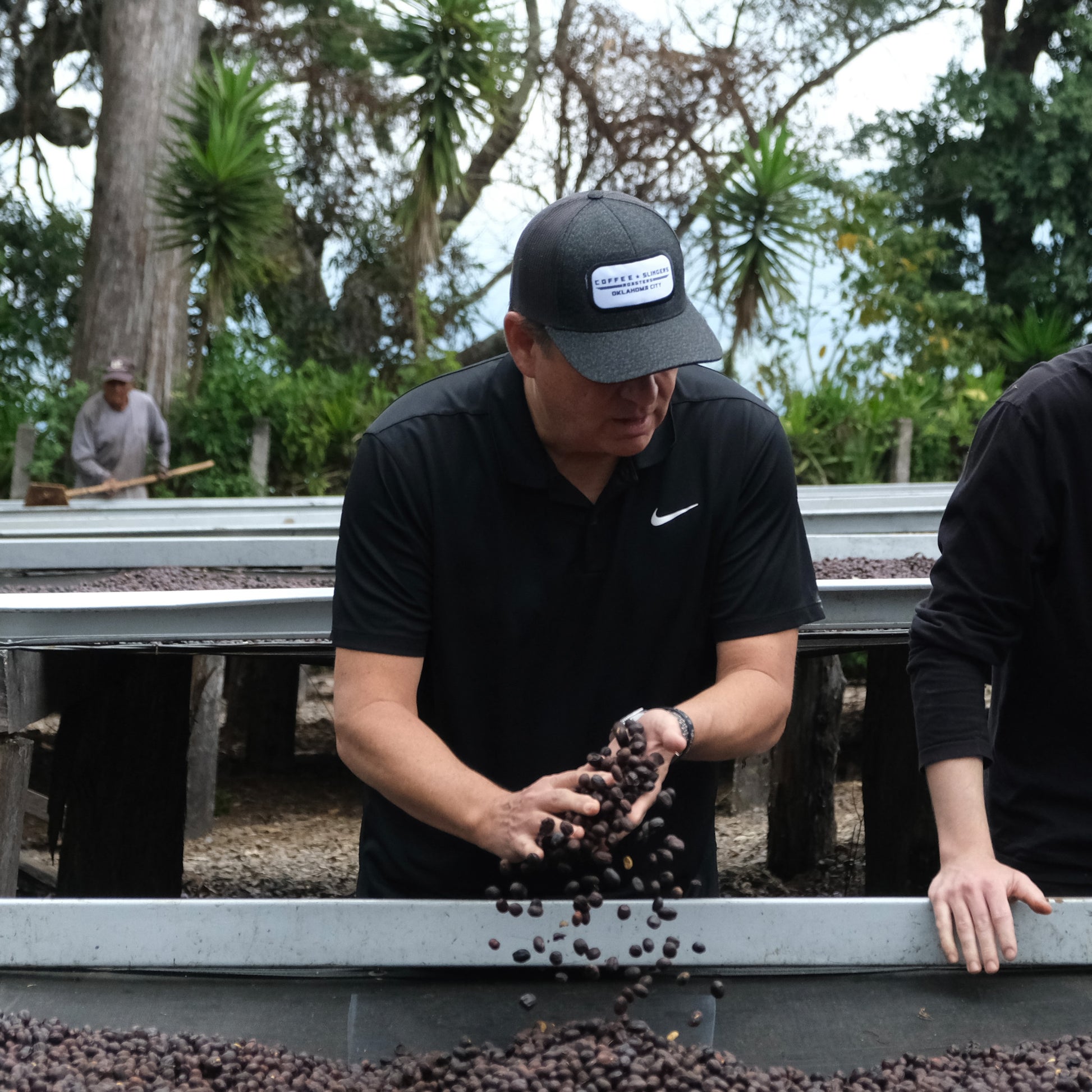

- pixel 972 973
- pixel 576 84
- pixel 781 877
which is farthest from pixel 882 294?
pixel 972 973

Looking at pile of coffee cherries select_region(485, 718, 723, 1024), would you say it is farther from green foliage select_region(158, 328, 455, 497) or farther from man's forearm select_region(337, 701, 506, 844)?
green foliage select_region(158, 328, 455, 497)

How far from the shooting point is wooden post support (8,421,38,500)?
1028cm

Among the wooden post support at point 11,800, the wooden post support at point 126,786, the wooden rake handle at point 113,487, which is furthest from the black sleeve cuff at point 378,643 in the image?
the wooden rake handle at point 113,487

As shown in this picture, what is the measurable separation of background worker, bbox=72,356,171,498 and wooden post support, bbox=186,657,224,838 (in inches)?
94.5

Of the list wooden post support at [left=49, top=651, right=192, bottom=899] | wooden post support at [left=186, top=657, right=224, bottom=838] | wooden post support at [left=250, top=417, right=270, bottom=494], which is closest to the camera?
wooden post support at [left=49, top=651, right=192, bottom=899]

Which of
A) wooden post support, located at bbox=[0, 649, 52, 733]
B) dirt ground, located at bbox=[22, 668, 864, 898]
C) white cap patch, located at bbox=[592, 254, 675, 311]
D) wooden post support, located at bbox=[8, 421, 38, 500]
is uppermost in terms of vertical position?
wooden post support, located at bbox=[8, 421, 38, 500]

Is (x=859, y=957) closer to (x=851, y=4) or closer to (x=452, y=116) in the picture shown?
(x=452, y=116)

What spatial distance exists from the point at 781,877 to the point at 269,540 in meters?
3.40

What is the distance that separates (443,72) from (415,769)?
1062 centimetres

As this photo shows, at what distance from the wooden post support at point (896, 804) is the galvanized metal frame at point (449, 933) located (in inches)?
147

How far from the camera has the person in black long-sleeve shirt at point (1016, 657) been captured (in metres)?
1.76

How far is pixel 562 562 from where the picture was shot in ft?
6.40

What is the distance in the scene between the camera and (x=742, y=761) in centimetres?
779

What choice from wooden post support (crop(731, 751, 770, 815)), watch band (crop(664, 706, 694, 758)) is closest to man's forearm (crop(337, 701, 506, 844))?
watch band (crop(664, 706, 694, 758))
